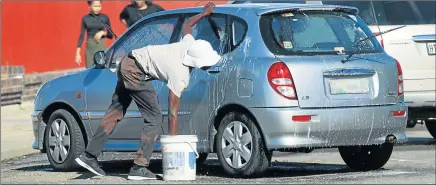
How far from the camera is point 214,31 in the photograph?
1159 cm

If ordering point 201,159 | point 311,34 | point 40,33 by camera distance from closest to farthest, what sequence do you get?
point 311,34, point 201,159, point 40,33

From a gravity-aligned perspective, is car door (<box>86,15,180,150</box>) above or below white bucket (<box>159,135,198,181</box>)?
above

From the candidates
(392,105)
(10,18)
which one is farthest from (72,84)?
(10,18)

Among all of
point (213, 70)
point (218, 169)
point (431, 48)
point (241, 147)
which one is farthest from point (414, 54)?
point (241, 147)

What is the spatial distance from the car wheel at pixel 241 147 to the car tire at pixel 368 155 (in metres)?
1.21

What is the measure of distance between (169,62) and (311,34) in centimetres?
121

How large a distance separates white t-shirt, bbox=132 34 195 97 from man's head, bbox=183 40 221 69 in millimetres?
37

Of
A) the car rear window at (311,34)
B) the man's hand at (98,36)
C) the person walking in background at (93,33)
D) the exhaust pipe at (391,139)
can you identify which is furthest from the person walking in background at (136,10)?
the exhaust pipe at (391,139)

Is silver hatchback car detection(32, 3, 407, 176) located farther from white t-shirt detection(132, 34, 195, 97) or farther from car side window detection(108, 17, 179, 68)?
white t-shirt detection(132, 34, 195, 97)

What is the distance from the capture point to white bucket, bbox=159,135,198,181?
35.6ft

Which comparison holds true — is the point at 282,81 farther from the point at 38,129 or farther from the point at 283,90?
the point at 38,129

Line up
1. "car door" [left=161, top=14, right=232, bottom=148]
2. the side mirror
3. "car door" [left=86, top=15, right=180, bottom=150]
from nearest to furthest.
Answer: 1. "car door" [left=161, top=14, right=232, bottom=148]
2. "car door" [left=86, top=15, right=180, bottom=150]
3. the side mirror

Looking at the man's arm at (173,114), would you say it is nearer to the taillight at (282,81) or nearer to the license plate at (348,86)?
the taillight at (282,81)

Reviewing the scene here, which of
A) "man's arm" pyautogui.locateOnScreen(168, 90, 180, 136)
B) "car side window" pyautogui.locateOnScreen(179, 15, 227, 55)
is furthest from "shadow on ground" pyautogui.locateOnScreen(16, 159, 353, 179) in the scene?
"car side window" pyautogui.locateOnScreen(179, 15, 227, 55)
